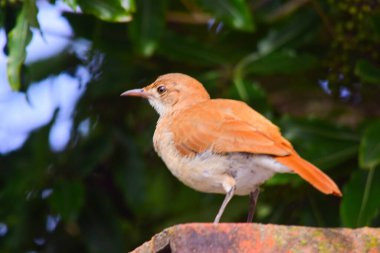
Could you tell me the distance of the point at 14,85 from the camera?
6293 mm

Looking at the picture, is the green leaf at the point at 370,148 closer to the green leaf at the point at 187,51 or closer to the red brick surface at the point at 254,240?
the green leaf at the point at 187,51

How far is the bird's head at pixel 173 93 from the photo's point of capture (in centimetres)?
666

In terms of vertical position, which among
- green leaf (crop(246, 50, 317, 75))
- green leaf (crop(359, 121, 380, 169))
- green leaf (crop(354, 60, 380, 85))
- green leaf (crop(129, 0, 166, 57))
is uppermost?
green leaf (crop(129, 0, 166, 57))

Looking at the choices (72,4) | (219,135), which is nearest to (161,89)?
(72,4)

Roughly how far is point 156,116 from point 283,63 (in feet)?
4.22

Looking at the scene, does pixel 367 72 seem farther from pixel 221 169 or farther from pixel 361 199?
pixel 221 169

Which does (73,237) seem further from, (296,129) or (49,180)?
(296,129)

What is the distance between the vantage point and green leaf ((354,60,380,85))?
7.32m

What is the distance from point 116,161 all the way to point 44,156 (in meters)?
0.75

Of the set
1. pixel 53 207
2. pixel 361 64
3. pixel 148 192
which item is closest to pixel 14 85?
pixel 53 207

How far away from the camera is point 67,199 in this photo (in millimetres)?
8070

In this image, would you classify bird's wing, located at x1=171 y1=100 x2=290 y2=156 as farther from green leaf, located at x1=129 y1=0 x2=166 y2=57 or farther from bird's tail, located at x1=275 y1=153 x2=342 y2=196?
green leaf, located at x1=129 y1=0 x2=166 y2=57

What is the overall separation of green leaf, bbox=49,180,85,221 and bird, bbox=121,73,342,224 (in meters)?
2.11

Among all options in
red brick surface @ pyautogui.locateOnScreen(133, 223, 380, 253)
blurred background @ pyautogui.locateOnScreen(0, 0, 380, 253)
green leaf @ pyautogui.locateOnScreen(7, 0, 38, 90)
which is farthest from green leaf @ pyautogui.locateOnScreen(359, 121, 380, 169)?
red brick surface @ pyautogui.locateOnScreen(133, 223, 380, 253)
